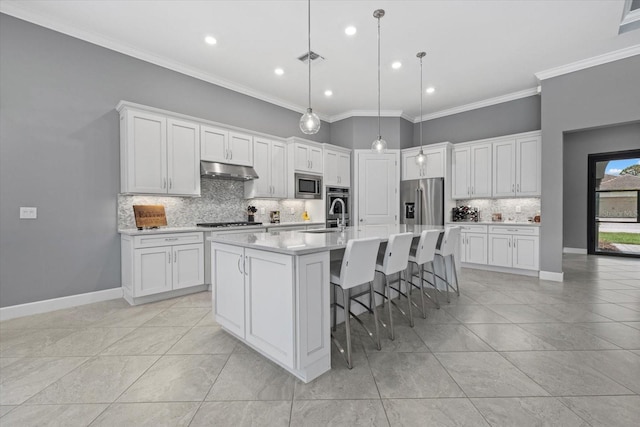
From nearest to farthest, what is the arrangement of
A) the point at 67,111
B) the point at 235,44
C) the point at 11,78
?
the point at 11,78 < the point at 67,111 < the point at 235,44

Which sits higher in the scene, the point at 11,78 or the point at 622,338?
the point at 11,78

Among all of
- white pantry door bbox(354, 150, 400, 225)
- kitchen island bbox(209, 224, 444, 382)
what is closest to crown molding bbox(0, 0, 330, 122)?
white pantry door bbox(354, 150, 400, 225)

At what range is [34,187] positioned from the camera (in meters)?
3.09

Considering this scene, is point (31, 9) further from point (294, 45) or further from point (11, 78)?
point (294, 45)

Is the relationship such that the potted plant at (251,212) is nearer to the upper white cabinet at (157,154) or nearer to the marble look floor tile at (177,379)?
the upper white cabinet at (157,154)

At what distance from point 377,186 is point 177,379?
5.10m

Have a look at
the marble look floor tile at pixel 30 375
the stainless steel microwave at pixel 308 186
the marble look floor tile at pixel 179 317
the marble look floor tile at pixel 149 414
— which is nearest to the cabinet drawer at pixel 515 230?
the stainless steel microwave at pixel 308 186

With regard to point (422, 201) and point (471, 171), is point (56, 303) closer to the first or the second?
point (422, 201)

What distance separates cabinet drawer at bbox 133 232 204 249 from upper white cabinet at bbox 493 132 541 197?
17.0ft

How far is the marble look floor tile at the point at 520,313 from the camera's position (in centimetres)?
286

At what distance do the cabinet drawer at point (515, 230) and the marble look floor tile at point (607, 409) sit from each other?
3394 mm

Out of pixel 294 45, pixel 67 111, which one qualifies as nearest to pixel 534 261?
pixel 294 45

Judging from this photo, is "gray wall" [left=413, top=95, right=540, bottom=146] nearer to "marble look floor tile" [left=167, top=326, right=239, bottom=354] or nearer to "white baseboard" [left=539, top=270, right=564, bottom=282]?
"white baseboard" [left=539, top=270, right=564, bottom=282]

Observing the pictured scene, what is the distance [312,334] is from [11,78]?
4.09 m
